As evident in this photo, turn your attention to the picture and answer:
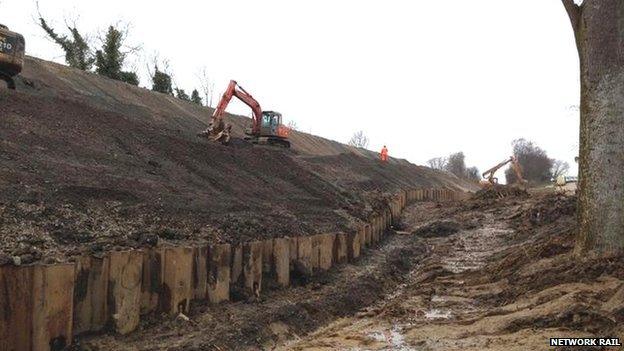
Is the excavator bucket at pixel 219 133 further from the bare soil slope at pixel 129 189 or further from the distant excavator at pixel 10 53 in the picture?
the distant excavator at pixel 10 53

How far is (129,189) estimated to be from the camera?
897 cm

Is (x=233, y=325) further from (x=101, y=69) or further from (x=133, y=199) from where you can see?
(x=101, y=69)

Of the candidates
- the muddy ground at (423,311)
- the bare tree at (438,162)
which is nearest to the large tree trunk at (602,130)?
the muddy ground at (423,311)

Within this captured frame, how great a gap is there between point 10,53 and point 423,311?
11849 mm

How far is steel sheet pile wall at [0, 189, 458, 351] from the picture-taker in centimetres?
461

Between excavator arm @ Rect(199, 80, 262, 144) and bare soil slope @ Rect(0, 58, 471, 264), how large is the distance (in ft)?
2.20

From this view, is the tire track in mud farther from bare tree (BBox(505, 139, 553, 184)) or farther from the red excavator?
bare tree (BBox(505, 139, 553, 184))

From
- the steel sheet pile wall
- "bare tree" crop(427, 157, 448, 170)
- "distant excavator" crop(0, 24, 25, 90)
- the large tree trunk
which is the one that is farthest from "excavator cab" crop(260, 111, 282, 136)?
"bare tree" crop(427, 157, 448, 170)

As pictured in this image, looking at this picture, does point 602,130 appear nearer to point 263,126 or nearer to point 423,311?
point 423,311

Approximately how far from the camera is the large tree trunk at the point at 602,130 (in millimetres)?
6465

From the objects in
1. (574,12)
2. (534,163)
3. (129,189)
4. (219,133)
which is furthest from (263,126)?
(534,163)

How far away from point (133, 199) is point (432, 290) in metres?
4.76

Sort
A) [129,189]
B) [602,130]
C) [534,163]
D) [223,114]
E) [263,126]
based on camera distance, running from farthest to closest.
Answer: [534,163] < [263,126] < [223,114] < [129,189] < [602,130]

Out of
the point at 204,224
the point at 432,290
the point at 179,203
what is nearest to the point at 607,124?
the point at 432,290
